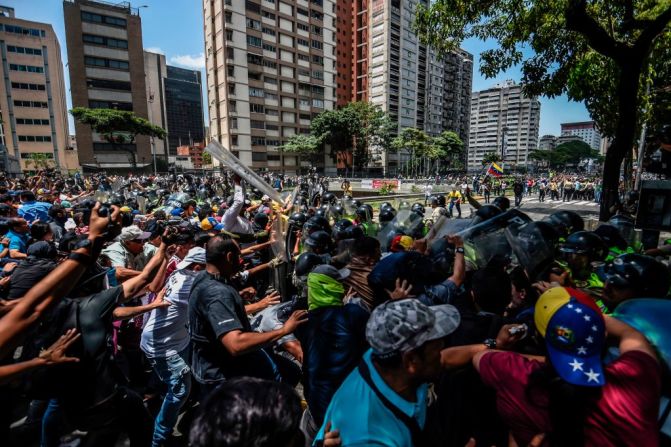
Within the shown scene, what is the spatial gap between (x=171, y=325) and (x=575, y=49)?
365 inches

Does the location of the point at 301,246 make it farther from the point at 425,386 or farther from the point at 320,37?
the point at 320,37

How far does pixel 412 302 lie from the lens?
57.9 inches

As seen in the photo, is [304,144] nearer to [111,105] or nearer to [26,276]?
[111,105]

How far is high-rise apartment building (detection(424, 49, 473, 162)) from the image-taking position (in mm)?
79500

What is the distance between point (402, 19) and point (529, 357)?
78.0m

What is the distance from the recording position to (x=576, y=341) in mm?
1312

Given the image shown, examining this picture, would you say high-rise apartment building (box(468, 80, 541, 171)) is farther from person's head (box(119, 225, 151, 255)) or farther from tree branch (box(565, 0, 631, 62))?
person's head (box(119, 225, 151, 255))

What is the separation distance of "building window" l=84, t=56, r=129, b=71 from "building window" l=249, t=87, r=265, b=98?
723 inches

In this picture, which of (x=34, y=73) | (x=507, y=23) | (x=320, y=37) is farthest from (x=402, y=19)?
(x=507, y=23)

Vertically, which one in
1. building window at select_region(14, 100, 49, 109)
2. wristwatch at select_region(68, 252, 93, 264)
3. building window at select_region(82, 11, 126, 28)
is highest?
building window at select_region(82, 11, 126, 28)

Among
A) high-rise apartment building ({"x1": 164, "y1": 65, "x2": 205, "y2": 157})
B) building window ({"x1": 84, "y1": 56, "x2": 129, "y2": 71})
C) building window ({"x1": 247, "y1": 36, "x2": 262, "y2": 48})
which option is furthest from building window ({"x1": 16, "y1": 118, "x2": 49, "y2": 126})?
high-rise apartment building ({"x1": 164, "y1": 65, "x2": 205, "y2": 157})

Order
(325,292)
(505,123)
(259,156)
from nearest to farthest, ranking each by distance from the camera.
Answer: (325,292) → (259,156) → (505,123)

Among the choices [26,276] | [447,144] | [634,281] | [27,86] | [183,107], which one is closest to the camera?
[634,281]

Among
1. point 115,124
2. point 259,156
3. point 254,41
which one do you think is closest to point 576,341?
point 115,124
